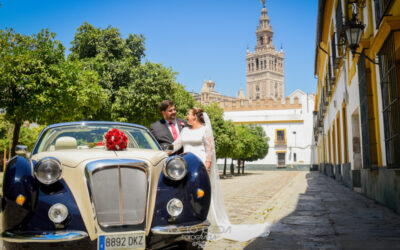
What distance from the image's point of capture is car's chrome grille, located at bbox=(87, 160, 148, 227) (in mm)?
3240

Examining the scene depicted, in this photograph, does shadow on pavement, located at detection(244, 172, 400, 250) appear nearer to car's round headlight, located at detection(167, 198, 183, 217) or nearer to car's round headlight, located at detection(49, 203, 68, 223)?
car's round headlight, located at detection(167, 198, 183, 217)

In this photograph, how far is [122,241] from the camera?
3.12m

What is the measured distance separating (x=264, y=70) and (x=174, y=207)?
131m

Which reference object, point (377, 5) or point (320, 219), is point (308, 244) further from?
point (377, 5)

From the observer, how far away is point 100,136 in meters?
4.67

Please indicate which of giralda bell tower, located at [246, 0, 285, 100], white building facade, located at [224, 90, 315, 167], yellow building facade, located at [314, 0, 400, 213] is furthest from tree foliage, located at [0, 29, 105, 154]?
giralda bell tower, located at [246, 0, 285, 100]

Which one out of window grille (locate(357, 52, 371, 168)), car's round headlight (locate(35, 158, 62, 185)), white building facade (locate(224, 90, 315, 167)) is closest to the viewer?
car's round headlight (locate(35, 158, 62, 185))

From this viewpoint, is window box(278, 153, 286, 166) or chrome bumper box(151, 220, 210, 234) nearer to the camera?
chrome bumper box(151, 220, 210, 234)

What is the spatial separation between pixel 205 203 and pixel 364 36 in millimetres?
6833

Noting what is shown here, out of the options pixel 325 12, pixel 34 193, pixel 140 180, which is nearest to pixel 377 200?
pixel 140 180

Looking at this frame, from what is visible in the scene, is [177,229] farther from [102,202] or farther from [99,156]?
[99,156]

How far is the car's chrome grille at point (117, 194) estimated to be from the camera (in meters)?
3.24

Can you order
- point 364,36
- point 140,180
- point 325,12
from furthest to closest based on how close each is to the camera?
1. point 325,12
2. point 364,36
3. point 140,180

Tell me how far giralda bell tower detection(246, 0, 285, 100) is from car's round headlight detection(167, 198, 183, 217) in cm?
12469
